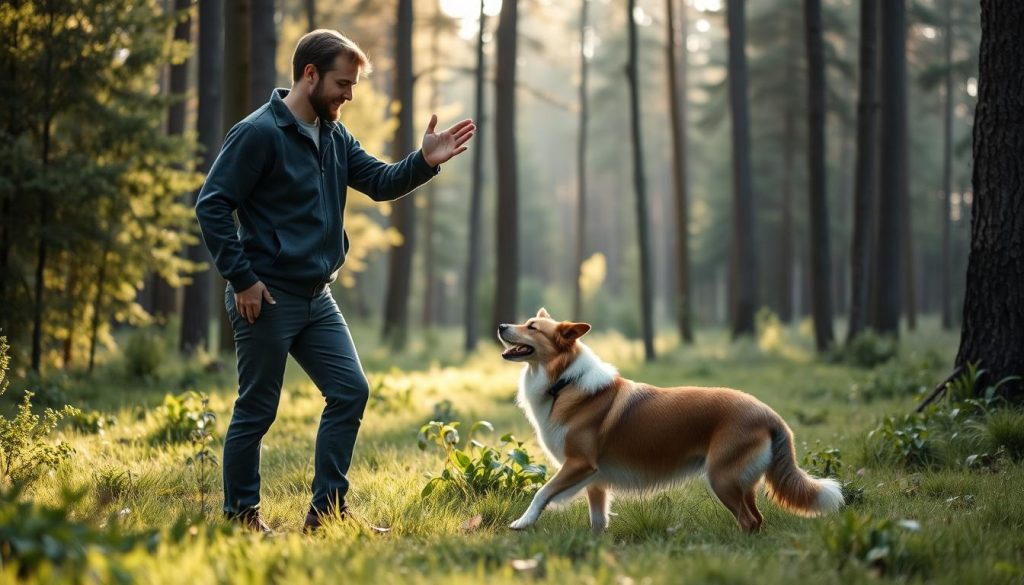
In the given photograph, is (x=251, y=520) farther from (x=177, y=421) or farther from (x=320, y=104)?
(x=177, y=421)

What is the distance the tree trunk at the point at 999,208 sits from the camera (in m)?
7.09

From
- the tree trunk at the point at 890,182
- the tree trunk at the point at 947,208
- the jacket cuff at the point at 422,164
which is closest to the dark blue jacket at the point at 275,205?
the jacket cuff at the point at 422,164

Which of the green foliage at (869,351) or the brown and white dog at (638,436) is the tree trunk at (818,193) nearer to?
the green foliage at (869,351)

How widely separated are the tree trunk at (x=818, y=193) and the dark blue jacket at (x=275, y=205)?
14215 millimetres

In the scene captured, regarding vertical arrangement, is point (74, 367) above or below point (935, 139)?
below

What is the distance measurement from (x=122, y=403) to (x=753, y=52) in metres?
33.0

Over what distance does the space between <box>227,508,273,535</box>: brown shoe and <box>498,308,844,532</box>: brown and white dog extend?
4.85ft

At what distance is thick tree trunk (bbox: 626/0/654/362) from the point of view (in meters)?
17.3

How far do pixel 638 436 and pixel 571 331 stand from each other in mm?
863

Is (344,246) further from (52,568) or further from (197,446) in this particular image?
(197,446)

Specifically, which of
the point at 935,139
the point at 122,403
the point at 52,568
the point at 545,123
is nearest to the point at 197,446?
the point at 122,403

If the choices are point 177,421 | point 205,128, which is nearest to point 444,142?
point 177,421

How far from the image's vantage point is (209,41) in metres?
13.3

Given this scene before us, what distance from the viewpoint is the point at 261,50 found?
12.0 m
